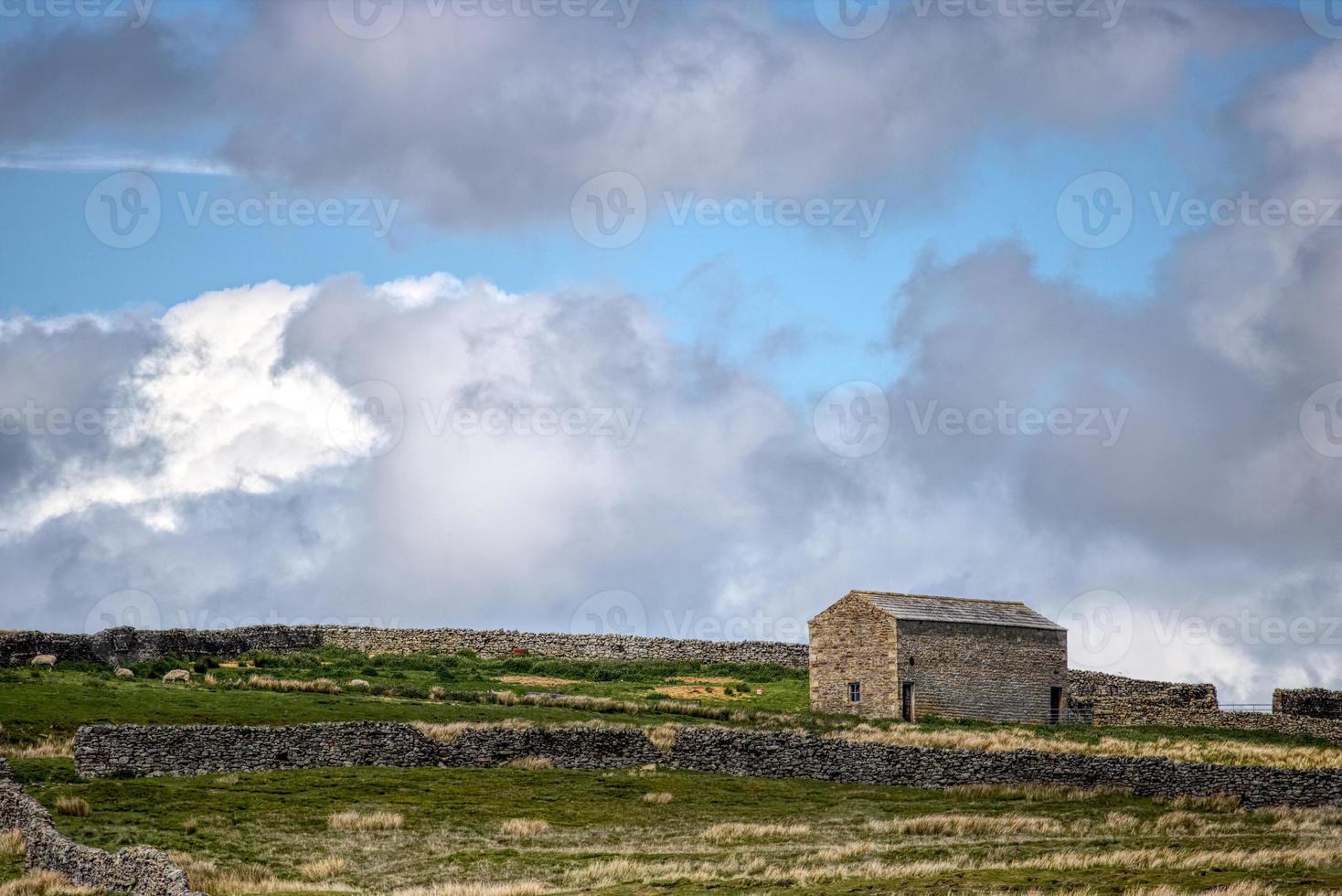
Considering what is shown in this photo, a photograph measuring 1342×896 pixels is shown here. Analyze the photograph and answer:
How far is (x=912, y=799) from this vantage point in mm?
40031

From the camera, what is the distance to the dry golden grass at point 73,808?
106 feet

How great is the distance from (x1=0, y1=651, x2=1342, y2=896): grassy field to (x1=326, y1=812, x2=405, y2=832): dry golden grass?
0.25 feet

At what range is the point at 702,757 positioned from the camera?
Answer: 141 feet

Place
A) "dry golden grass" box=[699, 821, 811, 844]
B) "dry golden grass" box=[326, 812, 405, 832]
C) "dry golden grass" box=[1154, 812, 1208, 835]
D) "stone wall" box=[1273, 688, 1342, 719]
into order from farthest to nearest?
"stone wall" box=[1273, 688, 1342, 719]
"dry golden grass" box=[1154, 812, 1208, 835]
"dry golden grass" box=[699, 821, 811, 844]
"dry golden grass" box=[326, 812, 405, 832]

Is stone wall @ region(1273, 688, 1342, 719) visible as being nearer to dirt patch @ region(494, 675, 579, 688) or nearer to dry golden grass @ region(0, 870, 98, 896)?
dirt patch @ region(494, 675, 579, 688)

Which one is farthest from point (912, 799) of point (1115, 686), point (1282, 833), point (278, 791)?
point (1115, 686)

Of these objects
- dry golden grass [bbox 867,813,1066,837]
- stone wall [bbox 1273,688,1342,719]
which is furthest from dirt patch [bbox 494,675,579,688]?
stone wall [bbox 1273,688,1342,719]

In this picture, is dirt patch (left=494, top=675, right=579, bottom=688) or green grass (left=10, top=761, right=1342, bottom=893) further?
dirt patch (left=494, top=675, right=579, bottom=688)

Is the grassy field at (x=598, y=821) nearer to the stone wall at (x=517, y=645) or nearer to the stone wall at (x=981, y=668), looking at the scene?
the stone wall at (x=981, y=668)

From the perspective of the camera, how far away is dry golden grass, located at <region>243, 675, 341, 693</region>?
51.3 meters

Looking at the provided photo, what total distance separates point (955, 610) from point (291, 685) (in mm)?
25212

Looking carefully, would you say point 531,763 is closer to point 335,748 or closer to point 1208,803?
point 335,748

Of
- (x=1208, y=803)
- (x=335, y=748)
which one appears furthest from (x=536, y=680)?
(x=1208, y=803)

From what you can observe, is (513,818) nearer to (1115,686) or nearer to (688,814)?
(688,814)
